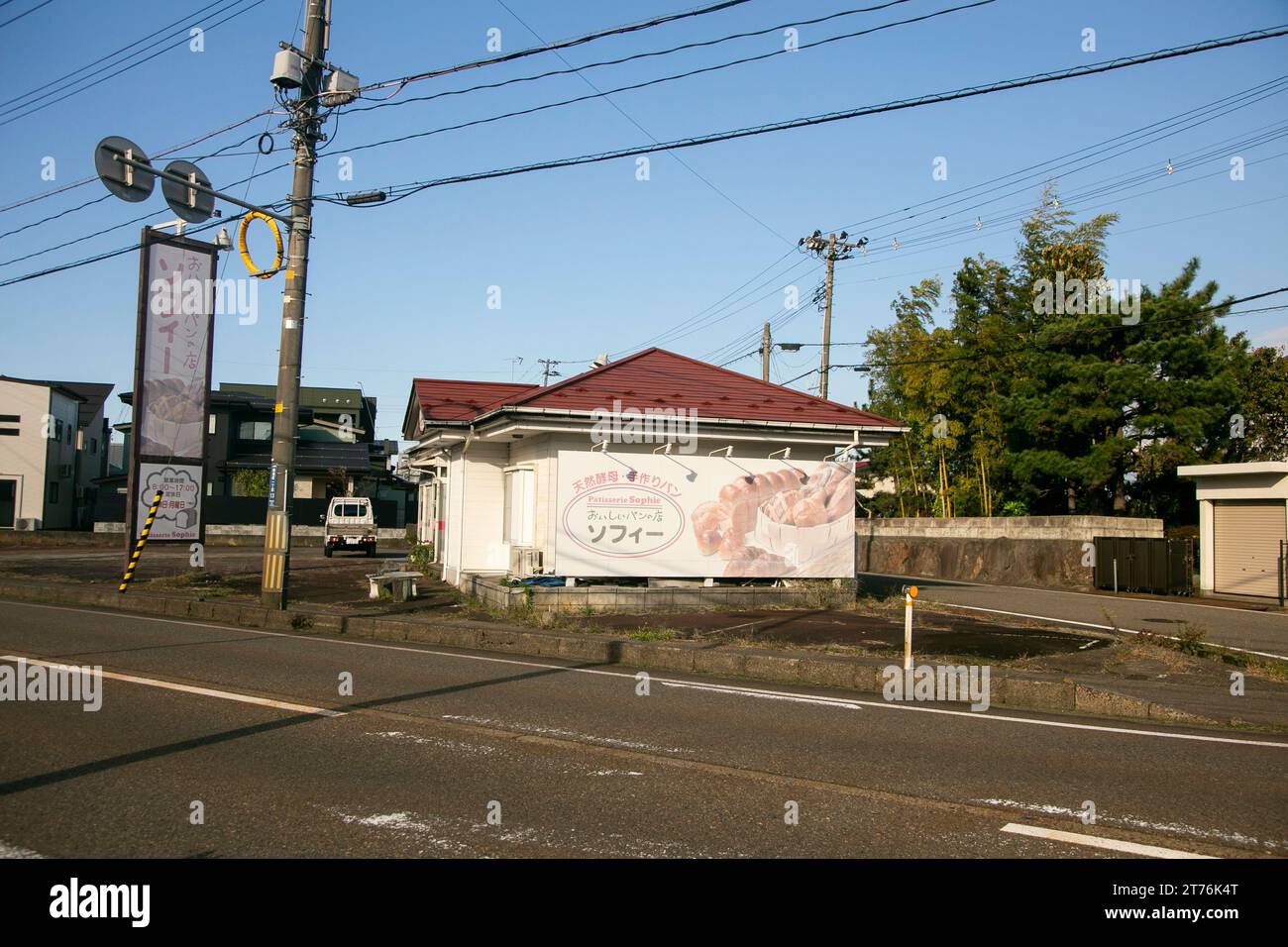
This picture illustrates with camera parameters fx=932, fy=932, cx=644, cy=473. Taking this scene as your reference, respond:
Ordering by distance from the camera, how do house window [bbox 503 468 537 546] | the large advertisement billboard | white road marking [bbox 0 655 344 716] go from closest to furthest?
white road marking [bbox 0 655 344 716], the large advertisement billboard, house window [bbox 503 468 537 546]

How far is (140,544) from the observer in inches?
727

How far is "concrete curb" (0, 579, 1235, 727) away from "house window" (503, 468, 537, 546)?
3.97 metres

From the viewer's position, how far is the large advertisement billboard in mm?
16281

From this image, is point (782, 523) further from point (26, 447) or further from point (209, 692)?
point (26, 447)

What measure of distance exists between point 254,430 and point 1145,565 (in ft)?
135

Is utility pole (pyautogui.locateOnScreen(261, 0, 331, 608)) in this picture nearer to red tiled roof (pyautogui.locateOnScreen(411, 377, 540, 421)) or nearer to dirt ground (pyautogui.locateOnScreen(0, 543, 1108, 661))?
dirt ground (pyautogui.locateOnScreen(0, 543, 1108, 661))

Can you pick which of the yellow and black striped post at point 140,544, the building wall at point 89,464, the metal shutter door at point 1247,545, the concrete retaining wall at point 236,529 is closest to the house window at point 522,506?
the yellow and black striped post at point 140,544

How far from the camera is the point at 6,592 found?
744 inches

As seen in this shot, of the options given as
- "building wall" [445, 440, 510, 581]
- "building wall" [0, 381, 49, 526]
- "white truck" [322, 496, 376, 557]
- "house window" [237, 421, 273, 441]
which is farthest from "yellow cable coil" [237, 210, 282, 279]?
"building wall" [0, 381, 49, 526]

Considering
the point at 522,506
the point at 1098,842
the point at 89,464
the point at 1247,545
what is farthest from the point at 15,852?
the point at 89,464

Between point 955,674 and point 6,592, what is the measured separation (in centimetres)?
1853

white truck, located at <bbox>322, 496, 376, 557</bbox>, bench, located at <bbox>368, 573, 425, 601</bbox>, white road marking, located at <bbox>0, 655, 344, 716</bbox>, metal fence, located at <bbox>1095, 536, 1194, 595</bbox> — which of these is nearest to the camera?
white road marking, located at <bbox>0, 655, 344, 716</bbox>

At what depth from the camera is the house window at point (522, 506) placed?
17734 millimetres
